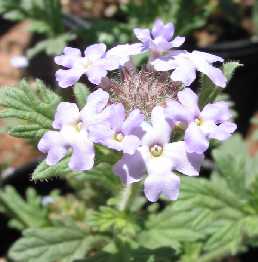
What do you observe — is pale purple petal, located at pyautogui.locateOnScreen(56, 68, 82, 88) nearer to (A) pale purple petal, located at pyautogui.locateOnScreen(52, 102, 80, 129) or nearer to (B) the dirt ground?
(A) pale purple petal, located at pyautogui.locateOnScreen(52, 102, 80, 129)

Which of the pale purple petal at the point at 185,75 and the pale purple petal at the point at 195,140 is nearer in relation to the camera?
the pale purple petal at the point at 195,140

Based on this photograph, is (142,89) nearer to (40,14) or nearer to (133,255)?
(133,255)

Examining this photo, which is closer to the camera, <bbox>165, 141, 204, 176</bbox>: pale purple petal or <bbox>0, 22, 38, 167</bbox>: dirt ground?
<bbox>165, 141, 204, 176</bbox>: pale purple petal

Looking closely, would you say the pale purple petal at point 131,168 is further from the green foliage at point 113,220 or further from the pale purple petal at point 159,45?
the green foliage at point 113,220

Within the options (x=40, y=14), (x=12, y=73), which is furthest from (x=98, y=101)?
(x=12, y=73)

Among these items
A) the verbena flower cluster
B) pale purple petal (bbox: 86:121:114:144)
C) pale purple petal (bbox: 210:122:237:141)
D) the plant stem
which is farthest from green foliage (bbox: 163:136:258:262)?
pale purple petal (bbox: 86:121:114:144)

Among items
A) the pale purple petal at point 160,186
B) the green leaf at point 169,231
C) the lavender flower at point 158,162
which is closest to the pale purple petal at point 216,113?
the lavender flower at point 158,162
